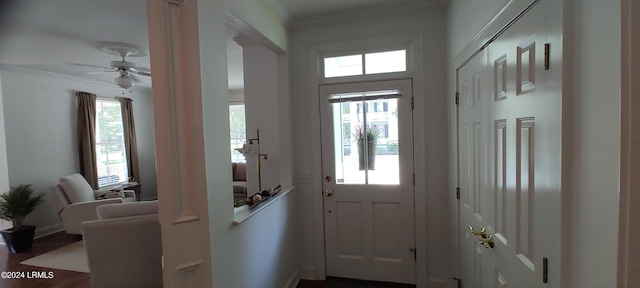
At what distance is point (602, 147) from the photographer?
0.69m

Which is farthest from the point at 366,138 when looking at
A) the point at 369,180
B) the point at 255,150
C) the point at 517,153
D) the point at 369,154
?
the point at 517,153

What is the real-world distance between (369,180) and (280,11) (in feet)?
5.63

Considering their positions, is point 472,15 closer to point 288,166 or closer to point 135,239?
point 288,166

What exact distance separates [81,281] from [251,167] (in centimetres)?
212

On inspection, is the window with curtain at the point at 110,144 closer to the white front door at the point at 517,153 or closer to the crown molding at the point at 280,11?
the crown molding at the point at 280,11

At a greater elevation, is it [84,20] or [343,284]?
[84,20]

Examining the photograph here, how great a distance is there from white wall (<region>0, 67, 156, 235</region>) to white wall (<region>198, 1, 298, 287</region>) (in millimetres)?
4455

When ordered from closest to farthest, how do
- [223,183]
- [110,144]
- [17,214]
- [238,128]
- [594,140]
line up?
[594,140]
[223,183]
[17,214]
[110,144]
[238,128]

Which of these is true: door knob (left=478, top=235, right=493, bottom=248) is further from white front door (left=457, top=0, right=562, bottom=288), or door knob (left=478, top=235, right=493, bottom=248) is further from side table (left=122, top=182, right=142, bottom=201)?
side table (left=122, top=182, right=142, bottom=201)

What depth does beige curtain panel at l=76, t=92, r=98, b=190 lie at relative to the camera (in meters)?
4.80

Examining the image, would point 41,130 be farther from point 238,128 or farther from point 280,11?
point 280,11

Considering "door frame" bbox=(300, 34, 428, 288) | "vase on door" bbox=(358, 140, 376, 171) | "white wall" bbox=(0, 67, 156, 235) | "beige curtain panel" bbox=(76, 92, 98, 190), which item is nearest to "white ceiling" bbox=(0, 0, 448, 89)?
"door frame" bbox=(300, 34, 428, 288)

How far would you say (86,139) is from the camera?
4.82 m

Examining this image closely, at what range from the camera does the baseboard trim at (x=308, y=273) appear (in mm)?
2701
